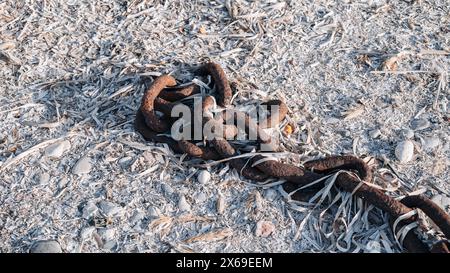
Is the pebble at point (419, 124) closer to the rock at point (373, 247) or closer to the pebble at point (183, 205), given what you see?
the rock at point (373, 247)

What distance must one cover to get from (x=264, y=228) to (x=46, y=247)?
1.01 m

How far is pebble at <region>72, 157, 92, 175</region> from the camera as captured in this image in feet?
9.50

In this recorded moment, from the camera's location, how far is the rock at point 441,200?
277 centimetres

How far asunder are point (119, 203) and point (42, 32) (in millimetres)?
1368

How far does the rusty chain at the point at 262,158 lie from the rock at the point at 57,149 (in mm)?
382

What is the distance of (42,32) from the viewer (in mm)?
3533

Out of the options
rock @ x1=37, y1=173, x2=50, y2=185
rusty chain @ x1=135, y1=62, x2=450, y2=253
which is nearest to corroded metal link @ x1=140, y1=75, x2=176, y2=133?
rusty chain @ x1=135, y1=62, x2=450, y2=253

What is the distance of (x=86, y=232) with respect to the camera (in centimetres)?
267

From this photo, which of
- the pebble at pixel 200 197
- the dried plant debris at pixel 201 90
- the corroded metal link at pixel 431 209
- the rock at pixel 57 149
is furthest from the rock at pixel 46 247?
the corroded metal link at pixel 431 209

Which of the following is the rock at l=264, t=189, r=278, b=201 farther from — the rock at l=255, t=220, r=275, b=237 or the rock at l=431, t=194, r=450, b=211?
the rock at l=431, t=194, r=450, b=211

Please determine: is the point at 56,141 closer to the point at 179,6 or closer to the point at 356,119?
the point at 179,6

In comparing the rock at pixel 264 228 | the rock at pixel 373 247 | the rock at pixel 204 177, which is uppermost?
the rock at pixel 204 177
